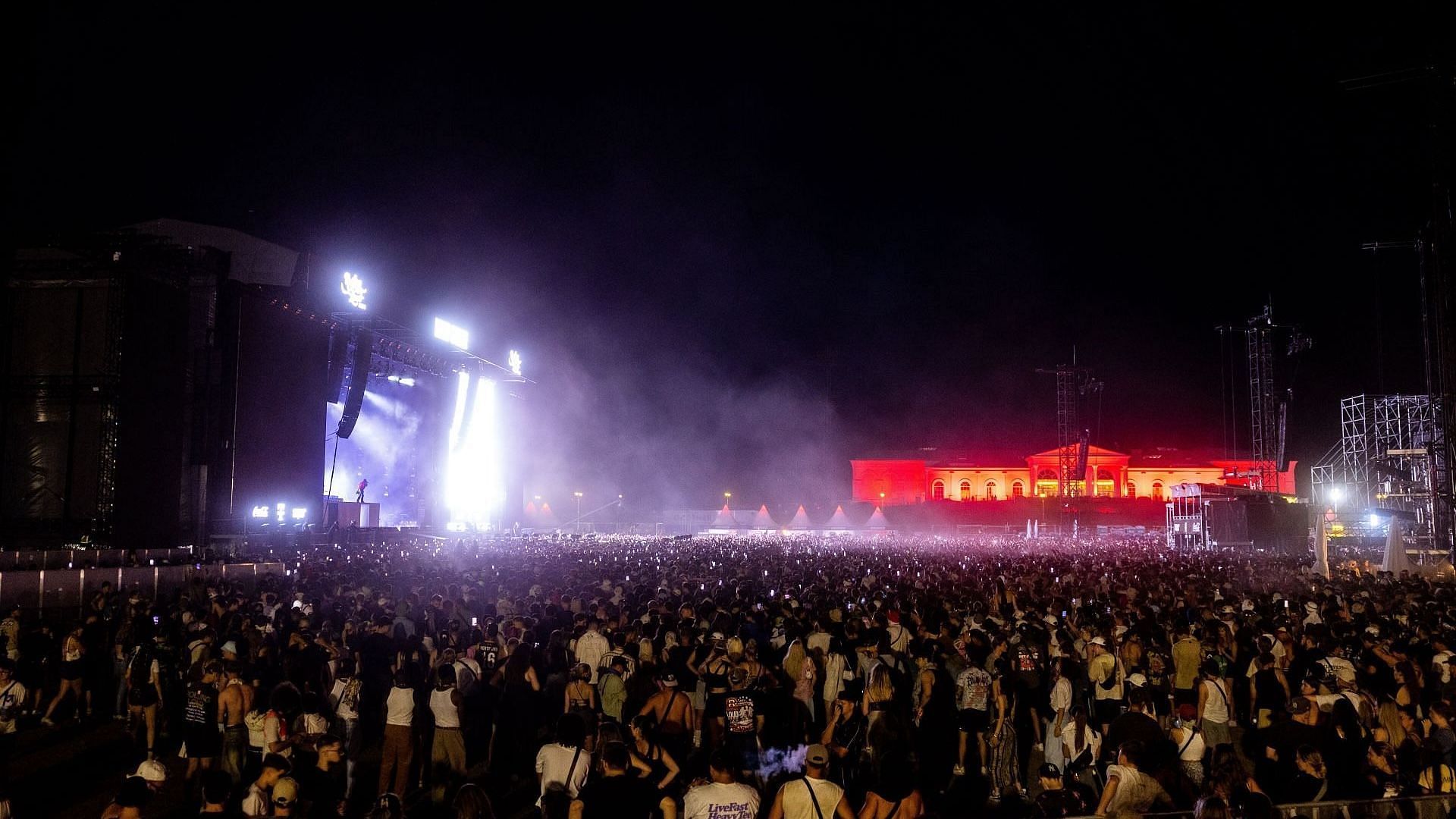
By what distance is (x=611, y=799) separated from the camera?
17.4 ft

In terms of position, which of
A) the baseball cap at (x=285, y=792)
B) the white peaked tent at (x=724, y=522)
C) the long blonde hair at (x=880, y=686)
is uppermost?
the long blonde hair at (x=880, y=686)

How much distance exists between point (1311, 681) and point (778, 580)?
39.2 ft

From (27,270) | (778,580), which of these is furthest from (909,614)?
(27,270)

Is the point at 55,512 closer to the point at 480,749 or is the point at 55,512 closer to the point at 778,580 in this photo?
the point at 778,580

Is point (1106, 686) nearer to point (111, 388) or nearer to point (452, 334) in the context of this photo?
point (111, 388)

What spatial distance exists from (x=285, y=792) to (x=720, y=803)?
96.2 inches

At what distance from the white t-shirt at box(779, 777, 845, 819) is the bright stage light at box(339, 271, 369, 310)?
31941mm

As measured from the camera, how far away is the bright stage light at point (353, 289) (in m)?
33.2

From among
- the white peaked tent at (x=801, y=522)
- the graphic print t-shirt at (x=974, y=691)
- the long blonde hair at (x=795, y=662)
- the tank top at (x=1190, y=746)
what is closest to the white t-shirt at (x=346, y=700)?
the long blonde hair at (x=795, y=662)

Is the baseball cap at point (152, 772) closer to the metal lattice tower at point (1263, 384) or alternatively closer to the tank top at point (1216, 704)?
the tank top at point (1216, 704)

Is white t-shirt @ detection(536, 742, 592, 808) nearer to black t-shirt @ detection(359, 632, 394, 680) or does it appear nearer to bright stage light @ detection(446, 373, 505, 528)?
black t-shirt @ detection(359, 632, 394, 680)

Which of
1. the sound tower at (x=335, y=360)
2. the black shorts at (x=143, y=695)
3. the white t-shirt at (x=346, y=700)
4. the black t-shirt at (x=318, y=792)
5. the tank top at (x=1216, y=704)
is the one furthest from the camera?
the sound tower at (x=335, y=360)

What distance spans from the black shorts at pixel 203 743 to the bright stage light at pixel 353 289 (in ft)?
91.6

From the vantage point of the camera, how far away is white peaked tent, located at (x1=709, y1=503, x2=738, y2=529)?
193 feet
